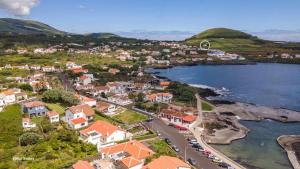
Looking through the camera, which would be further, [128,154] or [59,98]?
[59,98]

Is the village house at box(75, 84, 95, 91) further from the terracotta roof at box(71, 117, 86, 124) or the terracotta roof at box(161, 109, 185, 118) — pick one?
the terracotta roof at box(71, 117, 86, 124)

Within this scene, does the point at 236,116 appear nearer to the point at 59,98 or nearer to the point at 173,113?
the point at 173,113

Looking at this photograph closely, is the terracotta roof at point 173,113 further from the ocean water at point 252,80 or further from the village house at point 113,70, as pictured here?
the village house at point 113,70

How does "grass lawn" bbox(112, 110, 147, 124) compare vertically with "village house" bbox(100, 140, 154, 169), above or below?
below

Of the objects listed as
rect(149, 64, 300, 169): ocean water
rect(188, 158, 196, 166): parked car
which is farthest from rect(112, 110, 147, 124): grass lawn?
rect(188, 158, 196, 166): parked car

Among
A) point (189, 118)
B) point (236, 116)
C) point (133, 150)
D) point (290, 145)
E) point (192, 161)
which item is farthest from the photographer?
point (236, 116)

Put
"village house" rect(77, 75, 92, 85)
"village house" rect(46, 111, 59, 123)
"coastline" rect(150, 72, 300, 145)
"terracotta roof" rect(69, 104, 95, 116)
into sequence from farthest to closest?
"village house" rect(77, 75, 92, 85)
"coastline" rect(150, 72, 300, 145)
"village house" rect(46, 111, 59, 123)
"terracotta roof" rect(69, 104, 95, 116)

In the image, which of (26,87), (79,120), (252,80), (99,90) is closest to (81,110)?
(79,120)

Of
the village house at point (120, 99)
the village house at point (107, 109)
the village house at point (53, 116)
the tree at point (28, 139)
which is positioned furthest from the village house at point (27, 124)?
the village house at point (120, 99)
